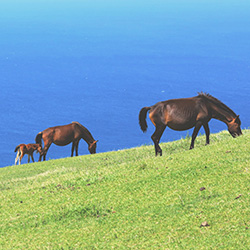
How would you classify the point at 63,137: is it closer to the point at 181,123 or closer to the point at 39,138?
the point at 39,138

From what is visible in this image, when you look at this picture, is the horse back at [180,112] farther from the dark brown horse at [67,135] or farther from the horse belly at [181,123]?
the dark brown horse at [67,135]

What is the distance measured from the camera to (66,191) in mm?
13539

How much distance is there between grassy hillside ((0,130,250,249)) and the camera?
30.5ft

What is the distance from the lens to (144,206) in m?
11.1

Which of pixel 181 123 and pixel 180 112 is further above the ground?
pixel 180 112

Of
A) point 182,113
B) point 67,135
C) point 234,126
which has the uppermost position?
point 182,113

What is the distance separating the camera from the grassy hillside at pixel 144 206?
9.28 meters

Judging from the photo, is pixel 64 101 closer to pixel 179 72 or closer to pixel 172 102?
pixel 179 72

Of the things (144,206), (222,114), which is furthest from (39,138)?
(144,206)

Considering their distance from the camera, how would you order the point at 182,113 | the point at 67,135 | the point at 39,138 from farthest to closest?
1. the point at 39,138
2. the point at 67,135
3. the point at 182,113

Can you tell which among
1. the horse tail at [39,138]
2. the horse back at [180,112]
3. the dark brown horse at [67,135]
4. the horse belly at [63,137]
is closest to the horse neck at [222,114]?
the horse back at [180,112]

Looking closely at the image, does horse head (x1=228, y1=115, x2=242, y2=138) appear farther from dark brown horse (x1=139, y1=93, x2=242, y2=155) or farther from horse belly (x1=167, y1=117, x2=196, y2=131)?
horse belly (x1=167, y1=117, x2=196, y2=131)

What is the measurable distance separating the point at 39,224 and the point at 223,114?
8.71 metres

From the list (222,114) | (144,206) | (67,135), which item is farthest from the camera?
(67,135)
